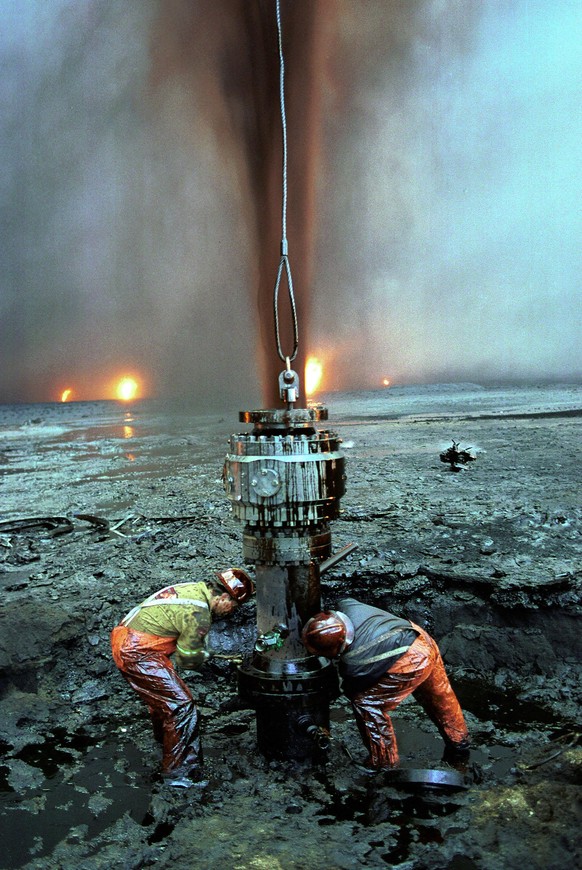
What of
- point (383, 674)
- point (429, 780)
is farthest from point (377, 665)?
point (429, 780)

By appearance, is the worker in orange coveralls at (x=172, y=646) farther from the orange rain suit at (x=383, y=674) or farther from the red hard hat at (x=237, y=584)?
the orange rain suit at (x=383, y=674)

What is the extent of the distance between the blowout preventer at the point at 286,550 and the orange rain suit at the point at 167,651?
0.32 m

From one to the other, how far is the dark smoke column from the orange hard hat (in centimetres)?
7

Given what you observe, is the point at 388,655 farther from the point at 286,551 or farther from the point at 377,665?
the point at 286,551

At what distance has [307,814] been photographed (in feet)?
8.32

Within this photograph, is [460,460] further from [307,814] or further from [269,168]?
[307,814]

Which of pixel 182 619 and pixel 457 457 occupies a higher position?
pixel 457 457

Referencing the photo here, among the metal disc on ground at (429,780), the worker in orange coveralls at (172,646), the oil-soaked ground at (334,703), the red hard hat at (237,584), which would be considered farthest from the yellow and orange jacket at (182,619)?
the metal disc on ground at (429,780)

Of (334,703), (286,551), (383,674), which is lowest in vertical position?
(334,703)

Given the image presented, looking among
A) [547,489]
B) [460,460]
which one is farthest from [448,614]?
[460,460]

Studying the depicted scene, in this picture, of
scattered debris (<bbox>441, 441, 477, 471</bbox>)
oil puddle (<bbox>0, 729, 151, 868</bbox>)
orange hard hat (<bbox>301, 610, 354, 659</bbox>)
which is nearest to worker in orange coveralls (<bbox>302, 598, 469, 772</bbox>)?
orange hard hat (<bbox>301, 610, 354, 659</bbox>)

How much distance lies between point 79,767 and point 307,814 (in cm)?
112

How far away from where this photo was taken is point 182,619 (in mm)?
3049

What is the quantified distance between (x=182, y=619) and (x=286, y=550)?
0.70 meters
